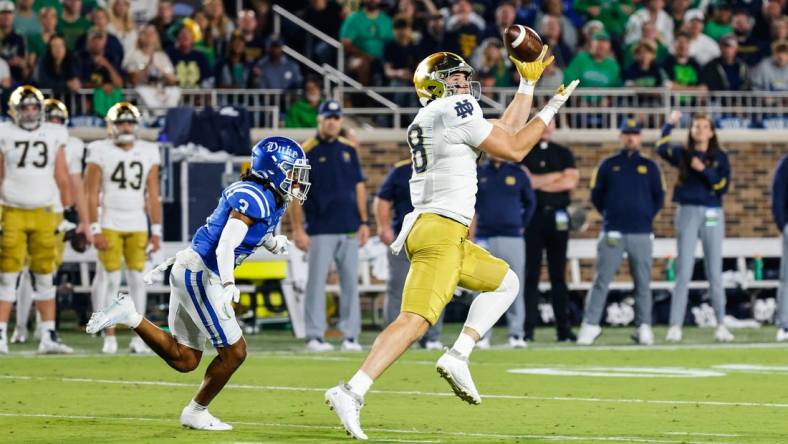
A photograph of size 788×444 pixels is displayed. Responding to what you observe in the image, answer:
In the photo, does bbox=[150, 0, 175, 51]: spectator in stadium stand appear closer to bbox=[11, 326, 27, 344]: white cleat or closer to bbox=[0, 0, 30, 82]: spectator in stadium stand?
bbox=[0, 0, 30, 82]: spectator in stadium stand

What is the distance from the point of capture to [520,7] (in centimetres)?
2225

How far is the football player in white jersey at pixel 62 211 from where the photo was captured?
14.6 m

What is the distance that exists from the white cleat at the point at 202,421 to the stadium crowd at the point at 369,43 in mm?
10969

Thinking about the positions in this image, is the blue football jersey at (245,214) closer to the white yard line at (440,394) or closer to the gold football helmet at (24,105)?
the white yard line at (440,394)

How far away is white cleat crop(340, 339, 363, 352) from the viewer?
1472 centimetres

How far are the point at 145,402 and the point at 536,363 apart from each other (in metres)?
4.18

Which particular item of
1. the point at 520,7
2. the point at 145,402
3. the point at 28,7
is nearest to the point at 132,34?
the point at 28,7

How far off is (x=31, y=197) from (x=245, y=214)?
20.5 feet

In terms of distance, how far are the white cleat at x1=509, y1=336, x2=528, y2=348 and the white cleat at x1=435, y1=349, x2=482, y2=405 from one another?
6.72m

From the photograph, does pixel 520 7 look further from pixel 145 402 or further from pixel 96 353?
pixel 145 402

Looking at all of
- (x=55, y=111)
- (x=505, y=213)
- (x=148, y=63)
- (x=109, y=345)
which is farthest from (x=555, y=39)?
(x=109, y=345)

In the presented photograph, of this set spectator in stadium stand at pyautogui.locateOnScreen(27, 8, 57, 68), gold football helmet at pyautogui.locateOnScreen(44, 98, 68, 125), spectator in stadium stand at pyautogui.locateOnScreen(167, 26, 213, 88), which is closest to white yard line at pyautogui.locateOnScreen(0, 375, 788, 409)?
gold football helmet at pyautogui.locateOnScreen(44, 98, 68, 125)

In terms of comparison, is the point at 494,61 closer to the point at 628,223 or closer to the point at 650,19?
the point at 650,19

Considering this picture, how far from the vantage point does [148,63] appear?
64.4 feet
